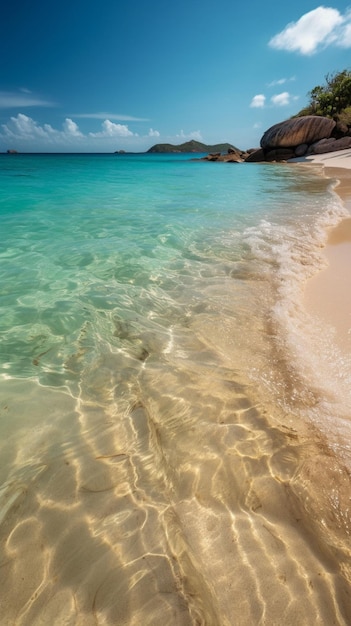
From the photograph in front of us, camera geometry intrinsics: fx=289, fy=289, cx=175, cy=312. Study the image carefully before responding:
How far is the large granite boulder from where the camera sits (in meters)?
31.1

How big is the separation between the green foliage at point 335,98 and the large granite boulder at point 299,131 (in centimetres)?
205

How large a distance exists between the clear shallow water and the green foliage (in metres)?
38.7

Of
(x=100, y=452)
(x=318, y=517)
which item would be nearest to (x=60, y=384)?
(x=100, y=452)

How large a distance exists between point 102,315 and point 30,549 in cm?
236

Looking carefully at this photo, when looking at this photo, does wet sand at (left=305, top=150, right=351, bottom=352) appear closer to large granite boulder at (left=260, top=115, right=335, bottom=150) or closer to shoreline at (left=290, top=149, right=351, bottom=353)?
shoreline at (left=290, top=149, right=351, bottom=353)

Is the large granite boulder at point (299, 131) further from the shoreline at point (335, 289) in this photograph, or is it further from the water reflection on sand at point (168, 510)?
the water reflection on sand at point (168, 510)

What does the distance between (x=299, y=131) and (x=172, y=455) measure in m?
39.3

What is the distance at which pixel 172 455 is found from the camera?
1836mm

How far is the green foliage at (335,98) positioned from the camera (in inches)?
1291

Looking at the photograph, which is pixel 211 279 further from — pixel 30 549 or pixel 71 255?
pixel 30 549

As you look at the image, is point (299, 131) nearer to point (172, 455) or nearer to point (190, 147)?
point (172, 455)

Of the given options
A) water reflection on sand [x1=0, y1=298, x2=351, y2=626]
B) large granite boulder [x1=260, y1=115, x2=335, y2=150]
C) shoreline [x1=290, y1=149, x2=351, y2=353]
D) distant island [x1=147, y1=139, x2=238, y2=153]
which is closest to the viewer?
water reflection on sand [x1=0, y1=298, x2=351, y2=626]

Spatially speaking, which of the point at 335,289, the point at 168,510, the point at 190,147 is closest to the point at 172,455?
the point at 168,510

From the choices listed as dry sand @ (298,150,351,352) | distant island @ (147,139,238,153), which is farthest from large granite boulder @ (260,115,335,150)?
distant island @ (147,139,238,153)
